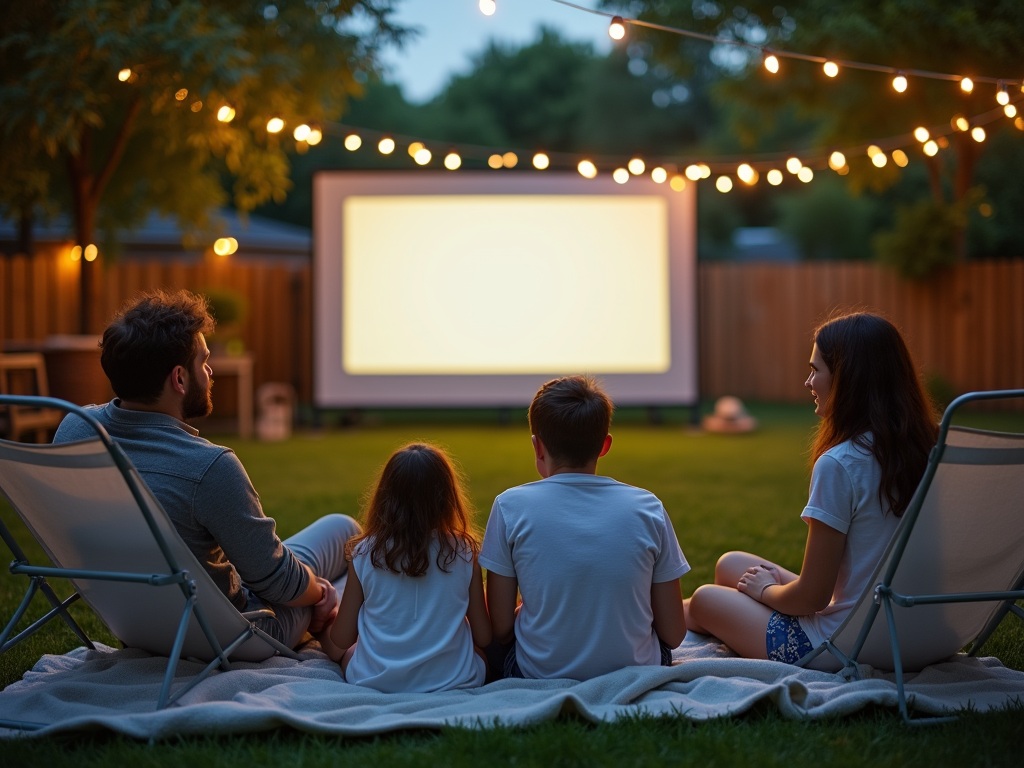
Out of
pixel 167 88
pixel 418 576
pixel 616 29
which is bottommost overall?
pixel 418 576

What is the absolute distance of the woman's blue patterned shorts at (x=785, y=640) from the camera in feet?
7.49

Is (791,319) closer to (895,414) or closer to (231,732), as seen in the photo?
(895,414)

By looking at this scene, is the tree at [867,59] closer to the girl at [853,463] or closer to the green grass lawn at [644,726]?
the green grass lawn at [644,726]

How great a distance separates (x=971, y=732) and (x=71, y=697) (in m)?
1.93

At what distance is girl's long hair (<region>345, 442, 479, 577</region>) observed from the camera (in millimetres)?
2090

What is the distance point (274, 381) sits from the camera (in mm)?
10508

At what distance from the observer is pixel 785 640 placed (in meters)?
2.30

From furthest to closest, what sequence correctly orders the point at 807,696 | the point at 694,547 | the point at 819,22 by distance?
the point at 819,22
the point at 694,547
the point at 807,696

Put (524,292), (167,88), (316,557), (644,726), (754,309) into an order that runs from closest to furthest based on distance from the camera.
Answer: (644,726) → (316,557) → (167,88) → (524,292) → (754,309)

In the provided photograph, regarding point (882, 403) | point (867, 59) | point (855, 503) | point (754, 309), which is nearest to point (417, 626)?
point (855, 503)

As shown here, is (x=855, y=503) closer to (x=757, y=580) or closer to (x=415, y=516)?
(x=757, y=580)

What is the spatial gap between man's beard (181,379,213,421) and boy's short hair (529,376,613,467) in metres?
0.77

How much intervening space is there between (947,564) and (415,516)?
1175 mm

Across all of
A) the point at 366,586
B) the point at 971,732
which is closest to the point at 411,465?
the point at 366,586
